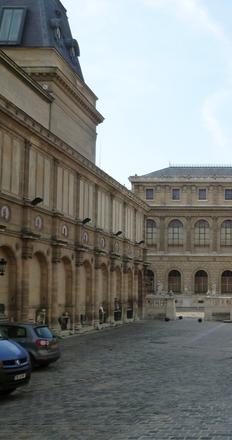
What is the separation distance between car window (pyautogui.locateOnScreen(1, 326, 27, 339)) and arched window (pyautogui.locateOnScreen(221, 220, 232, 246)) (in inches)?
2679

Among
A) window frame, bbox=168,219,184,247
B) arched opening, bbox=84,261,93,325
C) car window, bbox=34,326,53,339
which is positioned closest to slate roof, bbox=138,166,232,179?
window frame, bbox=168,219,184,247

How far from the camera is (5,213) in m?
26.5

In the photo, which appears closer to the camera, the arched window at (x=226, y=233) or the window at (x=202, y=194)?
the arched window at (x=226, y=233)

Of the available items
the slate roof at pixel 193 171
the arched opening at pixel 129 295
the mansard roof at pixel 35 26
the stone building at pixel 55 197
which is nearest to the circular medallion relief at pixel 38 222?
the stone building at pixel 55 197

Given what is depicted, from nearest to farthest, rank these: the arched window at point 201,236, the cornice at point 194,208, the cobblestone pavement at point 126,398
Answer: the cobblestone pavement at point 126,398 → the cornice at point 194,208 → the arched window at point 201,236

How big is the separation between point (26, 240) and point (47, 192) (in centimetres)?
383

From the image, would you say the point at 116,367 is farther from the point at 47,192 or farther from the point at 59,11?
the point at 59,11

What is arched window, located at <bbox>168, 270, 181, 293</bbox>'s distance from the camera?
282 feet

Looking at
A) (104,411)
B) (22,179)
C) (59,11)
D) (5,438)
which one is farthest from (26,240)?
(59,11)

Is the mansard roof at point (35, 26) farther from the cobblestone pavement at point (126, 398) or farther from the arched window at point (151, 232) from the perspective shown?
the arched window at point (151, 232)

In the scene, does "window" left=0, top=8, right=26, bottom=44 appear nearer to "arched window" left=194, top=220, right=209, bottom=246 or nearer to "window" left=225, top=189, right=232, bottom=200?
"arched window" left=194, top=220, right=209, bottom=246

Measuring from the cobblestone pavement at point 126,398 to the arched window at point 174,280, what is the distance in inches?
2335

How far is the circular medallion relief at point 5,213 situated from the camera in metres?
26.2

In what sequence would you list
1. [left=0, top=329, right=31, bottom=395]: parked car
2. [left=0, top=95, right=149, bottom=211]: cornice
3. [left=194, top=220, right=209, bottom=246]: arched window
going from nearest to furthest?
[left=0, top=329, right=31, bottom=395]: parked car
[left=0, top=95, right=149, bottom=211]: cornice
[left=194, top=220, right=209, bottom=246]: arched window
